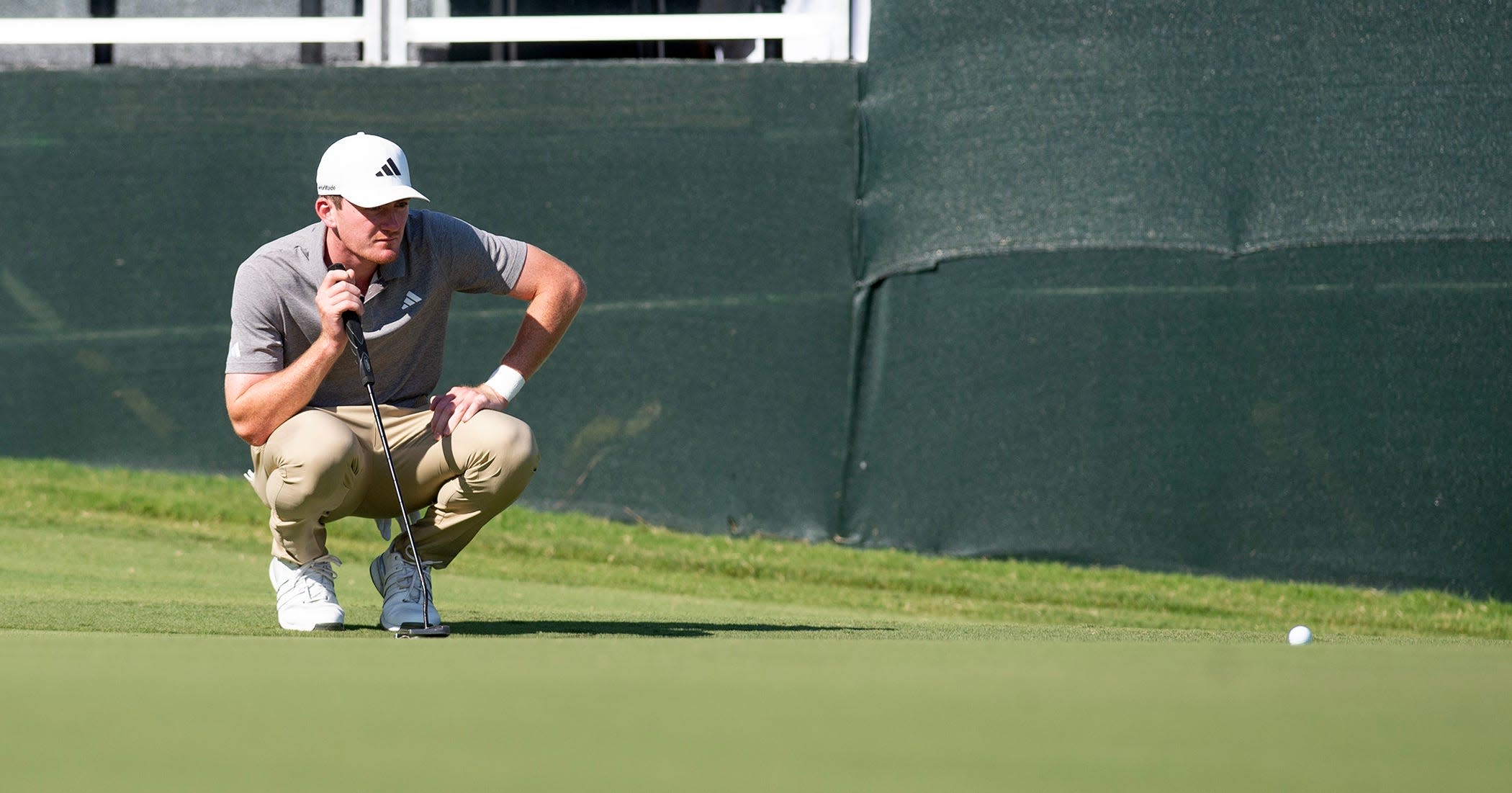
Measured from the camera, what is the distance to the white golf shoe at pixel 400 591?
11.7 feet

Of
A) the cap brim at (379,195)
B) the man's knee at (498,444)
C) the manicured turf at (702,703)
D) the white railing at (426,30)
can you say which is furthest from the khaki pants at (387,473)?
the white railing at (426,30)

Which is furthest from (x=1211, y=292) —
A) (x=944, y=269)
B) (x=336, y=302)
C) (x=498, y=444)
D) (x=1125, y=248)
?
(x=336, y=302)

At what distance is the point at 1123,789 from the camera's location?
160 centimetres

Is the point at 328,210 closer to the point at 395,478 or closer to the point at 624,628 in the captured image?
the point at 395,478

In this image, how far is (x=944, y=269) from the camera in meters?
6.33

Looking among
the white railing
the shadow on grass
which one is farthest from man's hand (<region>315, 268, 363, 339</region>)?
the white railing

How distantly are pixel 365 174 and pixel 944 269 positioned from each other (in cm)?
331

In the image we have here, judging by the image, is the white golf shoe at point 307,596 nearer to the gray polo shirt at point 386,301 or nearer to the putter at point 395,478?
the putter at point 395,478

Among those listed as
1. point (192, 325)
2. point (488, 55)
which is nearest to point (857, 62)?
point (488, 55)

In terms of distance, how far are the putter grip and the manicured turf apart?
22.7 inches

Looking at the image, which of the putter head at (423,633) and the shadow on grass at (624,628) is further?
the shadow on grass at (624,628)

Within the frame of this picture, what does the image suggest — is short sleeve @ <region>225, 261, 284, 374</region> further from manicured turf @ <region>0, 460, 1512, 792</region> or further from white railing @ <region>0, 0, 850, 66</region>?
white railing @ <region>0, 0, 850, 66</region>

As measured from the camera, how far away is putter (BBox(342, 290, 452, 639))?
3244 millimetres

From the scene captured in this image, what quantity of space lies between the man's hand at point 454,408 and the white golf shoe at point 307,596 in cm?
38
